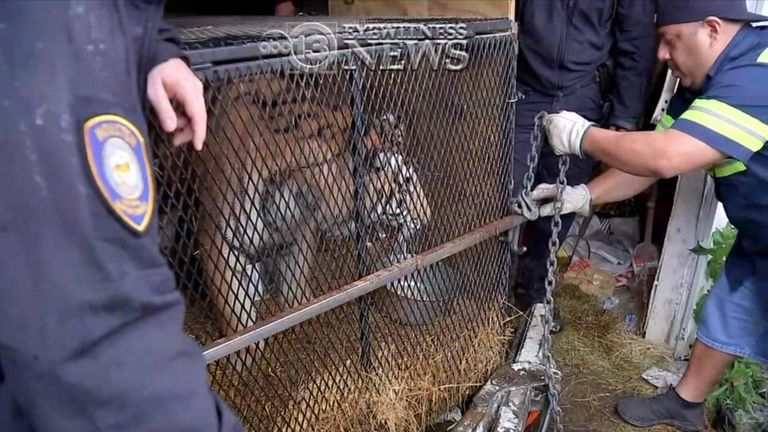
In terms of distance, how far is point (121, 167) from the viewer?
68cm

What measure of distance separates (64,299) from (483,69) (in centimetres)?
159

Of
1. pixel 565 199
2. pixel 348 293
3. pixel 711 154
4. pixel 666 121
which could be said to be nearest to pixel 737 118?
pixel 711 154

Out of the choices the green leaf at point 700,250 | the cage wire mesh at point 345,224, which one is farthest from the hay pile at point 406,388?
the green leaf at point 700,250

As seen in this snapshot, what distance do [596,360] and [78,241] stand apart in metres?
2.79

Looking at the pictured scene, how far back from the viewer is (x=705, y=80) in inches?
86.7

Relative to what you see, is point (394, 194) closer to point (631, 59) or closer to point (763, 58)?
point (763, 58)

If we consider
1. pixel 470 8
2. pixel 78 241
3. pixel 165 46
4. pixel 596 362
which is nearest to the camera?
pixel 78 241

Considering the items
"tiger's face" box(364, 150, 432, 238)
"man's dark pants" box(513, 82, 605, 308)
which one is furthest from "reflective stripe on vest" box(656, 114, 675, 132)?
"tiger's face" box(364, 150, 432, 238)

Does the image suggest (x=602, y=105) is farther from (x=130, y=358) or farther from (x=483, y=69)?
(x=130, y=358)

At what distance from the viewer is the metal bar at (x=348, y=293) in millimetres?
1418

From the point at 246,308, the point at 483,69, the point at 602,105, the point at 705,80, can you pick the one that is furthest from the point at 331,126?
the point at 602,105

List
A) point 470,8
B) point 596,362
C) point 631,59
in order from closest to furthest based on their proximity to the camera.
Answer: point 470,8 → point 631,59 → point 596,362

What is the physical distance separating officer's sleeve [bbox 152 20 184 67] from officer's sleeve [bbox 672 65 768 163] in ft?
5.27

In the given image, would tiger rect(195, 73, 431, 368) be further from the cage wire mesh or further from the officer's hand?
the officer's hand
